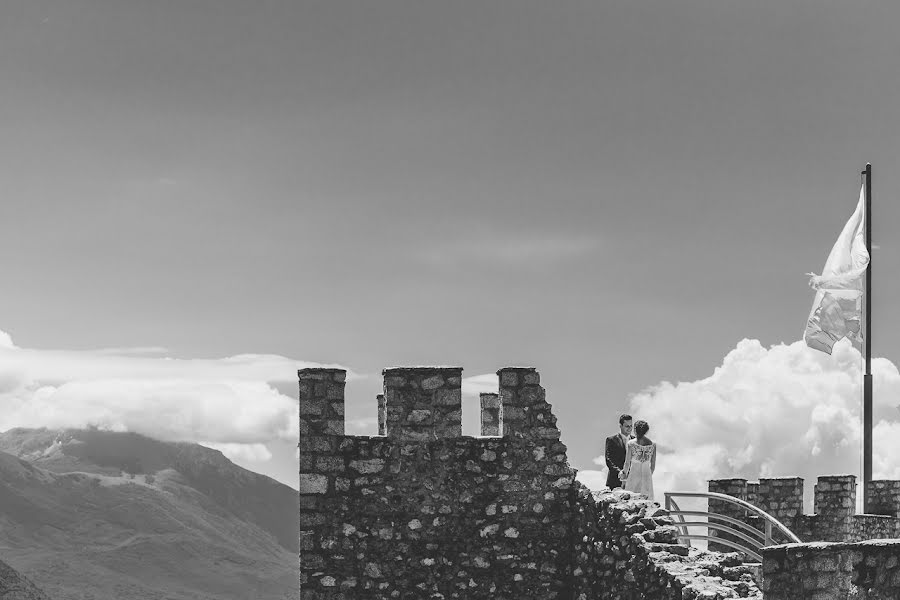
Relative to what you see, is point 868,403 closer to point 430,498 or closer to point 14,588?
point 430,498

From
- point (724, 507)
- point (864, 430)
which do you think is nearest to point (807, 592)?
point (724, 507)

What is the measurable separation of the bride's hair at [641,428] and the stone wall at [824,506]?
6.74 m

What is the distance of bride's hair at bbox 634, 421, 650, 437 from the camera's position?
598 inches

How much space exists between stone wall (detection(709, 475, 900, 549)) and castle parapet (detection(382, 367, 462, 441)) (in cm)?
860

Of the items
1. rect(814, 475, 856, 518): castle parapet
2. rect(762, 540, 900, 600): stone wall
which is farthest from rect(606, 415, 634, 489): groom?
rect(814, 475, 856, 518): castle parapet

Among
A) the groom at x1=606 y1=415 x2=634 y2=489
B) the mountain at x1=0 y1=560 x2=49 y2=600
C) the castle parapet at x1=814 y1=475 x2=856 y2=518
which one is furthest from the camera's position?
the mountain at x1=0 y1=560 x2=49 y2=600

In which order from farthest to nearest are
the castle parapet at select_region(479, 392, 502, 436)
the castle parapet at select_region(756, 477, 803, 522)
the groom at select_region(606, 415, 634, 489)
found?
the castle parapet at select_region(756, 477, 803, 522) < the castle parapet at select_region(479, 392, 502, 436) < the groom at select_region(606, 415, 634, 489)

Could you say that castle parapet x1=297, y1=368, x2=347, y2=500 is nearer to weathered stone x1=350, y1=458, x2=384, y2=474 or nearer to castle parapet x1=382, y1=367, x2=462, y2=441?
weathered stone x1=350, y1=458, x2=384, y2=474

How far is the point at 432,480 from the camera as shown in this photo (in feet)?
48.1

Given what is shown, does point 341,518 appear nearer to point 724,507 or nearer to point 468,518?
point 468,518

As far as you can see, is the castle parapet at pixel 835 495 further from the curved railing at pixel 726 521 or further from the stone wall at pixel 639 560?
the stone wall at pixel 639 560

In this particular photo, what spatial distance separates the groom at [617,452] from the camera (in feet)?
52.1

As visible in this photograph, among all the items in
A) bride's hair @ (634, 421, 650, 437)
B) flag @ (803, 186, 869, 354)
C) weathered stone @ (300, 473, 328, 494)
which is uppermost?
flag @ (803, 186, 869, 354)

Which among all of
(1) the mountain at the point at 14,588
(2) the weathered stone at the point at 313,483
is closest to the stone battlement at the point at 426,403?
(2) the weathered stone at the point at 313,483
